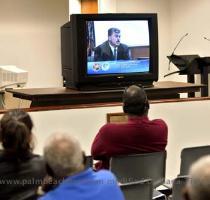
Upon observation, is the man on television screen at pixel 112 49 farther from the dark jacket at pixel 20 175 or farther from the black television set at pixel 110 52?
the dark jacket at pixel 20 175

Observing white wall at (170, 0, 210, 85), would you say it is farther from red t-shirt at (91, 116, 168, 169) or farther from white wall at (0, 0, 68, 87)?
red t-shirt at (91, 116, 168, 169)

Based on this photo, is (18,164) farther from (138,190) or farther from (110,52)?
(110,52)

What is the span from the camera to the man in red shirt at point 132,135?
2.88 meters

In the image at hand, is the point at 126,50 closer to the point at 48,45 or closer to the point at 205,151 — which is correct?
the point at 205,151

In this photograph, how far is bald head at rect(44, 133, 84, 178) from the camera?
177 centimetres

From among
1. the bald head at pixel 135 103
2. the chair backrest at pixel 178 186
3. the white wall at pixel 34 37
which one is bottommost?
the chair backrest at pixel 178 186

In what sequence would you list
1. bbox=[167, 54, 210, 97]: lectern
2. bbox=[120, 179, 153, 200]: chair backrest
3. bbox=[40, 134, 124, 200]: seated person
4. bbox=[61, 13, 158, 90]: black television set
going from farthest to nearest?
bbox=[167, 54, 210, 97]: lectern, bbox=[61, 13, 158, 90]: black television set, bbox=[120, 179, 153, 200]: chair backrest, bbox=[40, 134, 124, 200]: seated person

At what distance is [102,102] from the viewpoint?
4152 millimetres

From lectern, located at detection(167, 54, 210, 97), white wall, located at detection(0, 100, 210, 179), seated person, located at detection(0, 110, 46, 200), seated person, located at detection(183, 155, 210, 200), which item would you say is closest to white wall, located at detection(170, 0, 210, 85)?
lectern, located at detection(167, 54, 210, 97)

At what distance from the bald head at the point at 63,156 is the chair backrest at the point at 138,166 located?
3.28ft

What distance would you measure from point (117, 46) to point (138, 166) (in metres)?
1.47

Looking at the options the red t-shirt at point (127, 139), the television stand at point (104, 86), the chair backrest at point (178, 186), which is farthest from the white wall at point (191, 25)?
the chair backrest at point (178, 186)

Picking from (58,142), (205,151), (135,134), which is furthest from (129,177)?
(58,142)

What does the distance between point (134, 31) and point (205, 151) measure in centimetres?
146
